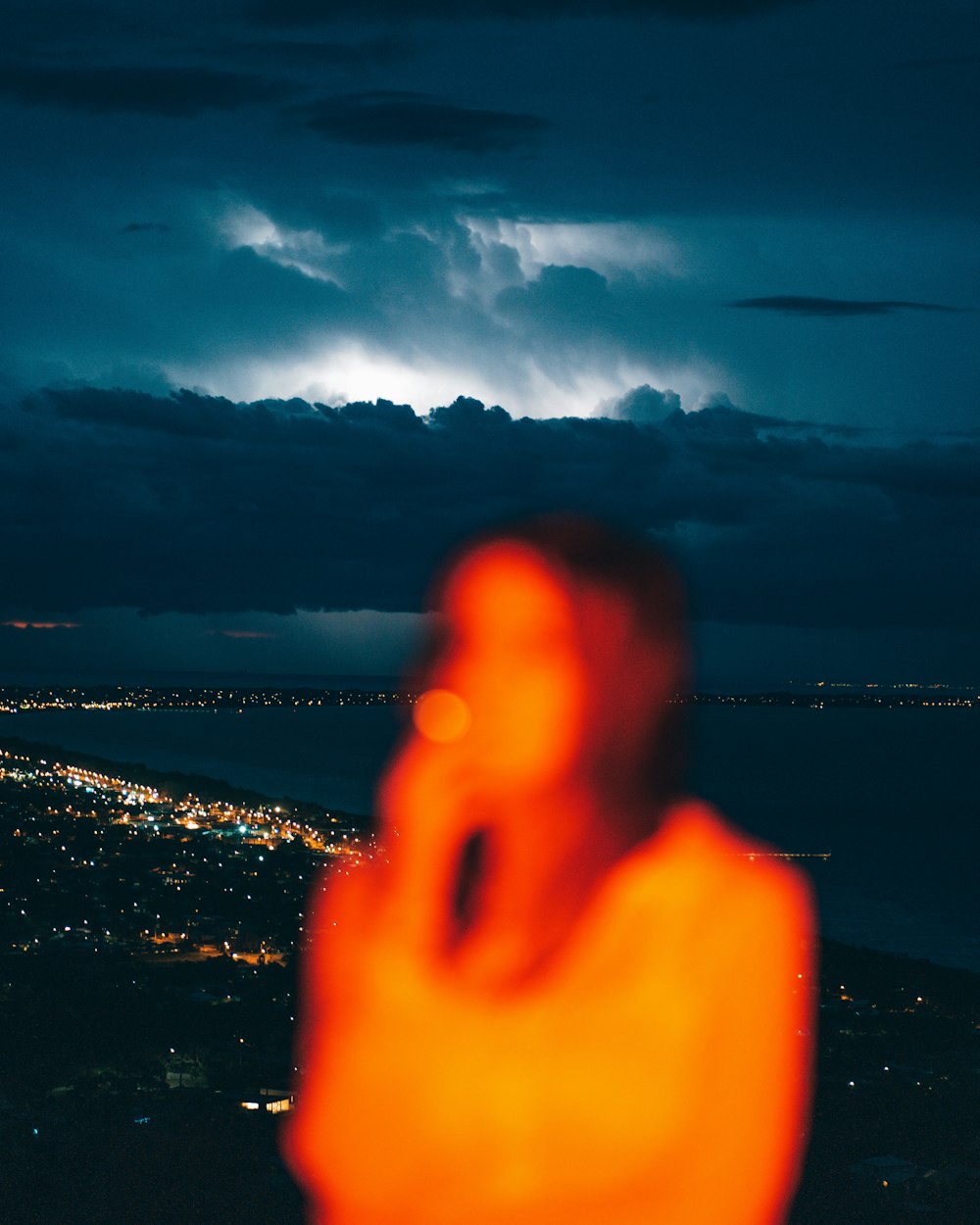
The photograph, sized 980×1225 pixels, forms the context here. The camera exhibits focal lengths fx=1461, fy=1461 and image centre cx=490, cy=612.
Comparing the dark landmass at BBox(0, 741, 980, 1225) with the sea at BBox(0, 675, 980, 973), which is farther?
the sea at BBox(0, 675, 980, 973)

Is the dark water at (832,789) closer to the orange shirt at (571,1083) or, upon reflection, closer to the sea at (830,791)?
the sea at (830,791)

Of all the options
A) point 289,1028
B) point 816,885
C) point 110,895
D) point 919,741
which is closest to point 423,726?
point 919,741

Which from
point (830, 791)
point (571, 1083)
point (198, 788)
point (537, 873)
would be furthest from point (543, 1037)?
point (830, 791)

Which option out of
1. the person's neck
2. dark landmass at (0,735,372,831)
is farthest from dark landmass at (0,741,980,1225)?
dark landmass at (0,735,372,831)

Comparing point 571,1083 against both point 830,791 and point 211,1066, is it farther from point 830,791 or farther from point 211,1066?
point 830,791

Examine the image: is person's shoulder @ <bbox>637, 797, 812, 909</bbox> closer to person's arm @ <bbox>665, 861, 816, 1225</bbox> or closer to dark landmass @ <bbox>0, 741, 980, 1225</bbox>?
person's arm @ <bbox>665, 861, 816, 1225</bbox>

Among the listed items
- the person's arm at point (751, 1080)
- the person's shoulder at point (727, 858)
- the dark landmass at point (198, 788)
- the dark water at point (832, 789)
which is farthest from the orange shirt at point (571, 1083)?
the dark landmass at point (198, 788)

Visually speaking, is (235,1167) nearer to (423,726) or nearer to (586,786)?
(586,786)
